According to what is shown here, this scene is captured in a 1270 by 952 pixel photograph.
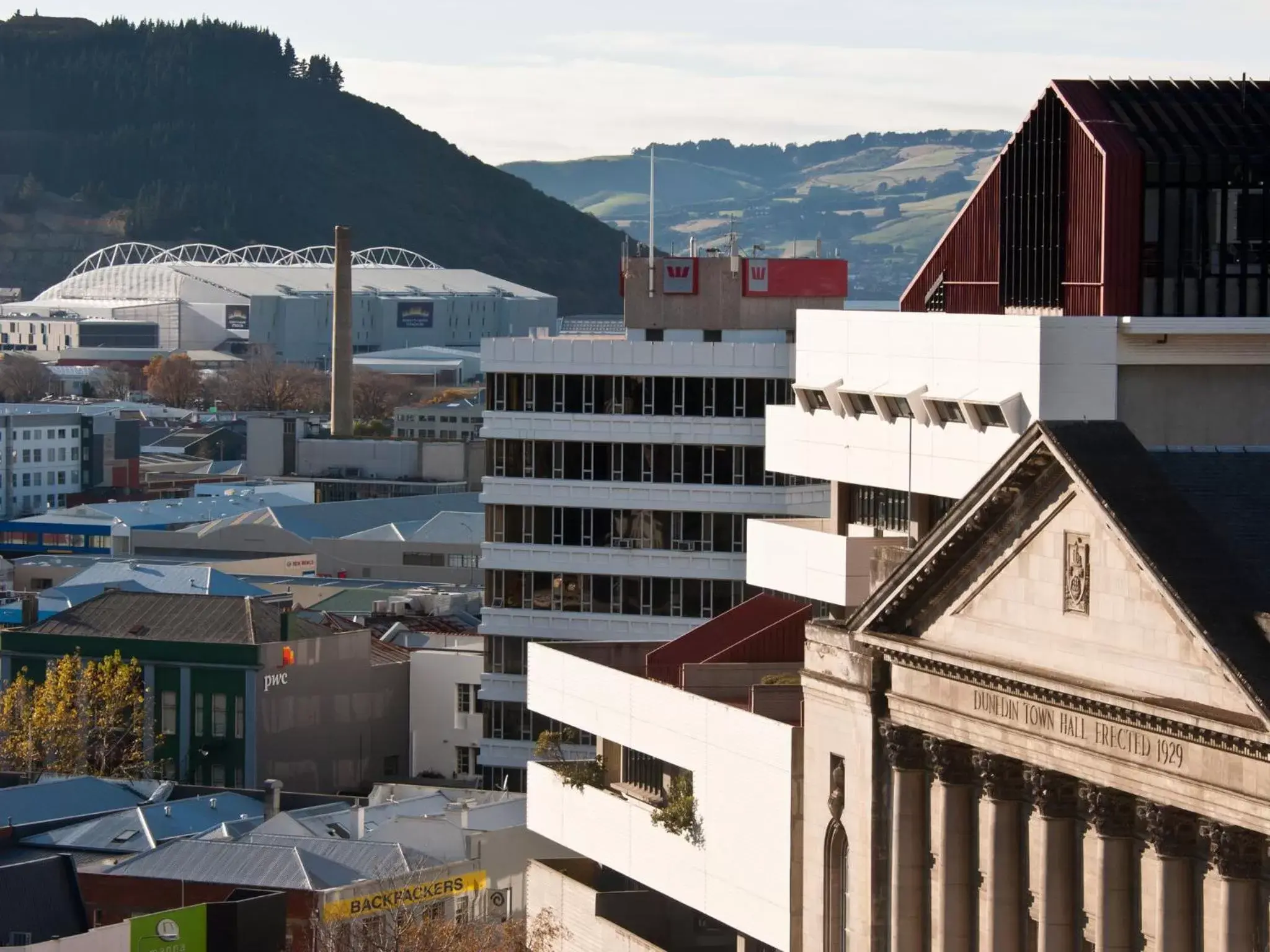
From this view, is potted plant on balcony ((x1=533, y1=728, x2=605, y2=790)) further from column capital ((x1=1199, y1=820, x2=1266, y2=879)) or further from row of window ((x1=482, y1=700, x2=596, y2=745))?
column capital ((x1=1199, y1=820, x2=1266, y2=879))

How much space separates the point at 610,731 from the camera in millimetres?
72750

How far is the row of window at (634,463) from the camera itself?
307 feet

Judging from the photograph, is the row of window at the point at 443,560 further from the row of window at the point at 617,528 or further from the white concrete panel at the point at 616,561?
the row of window at the point at 617,528

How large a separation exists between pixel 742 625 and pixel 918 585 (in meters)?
21.2

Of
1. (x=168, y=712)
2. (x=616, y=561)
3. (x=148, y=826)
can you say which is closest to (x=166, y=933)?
(x=148, y=826)

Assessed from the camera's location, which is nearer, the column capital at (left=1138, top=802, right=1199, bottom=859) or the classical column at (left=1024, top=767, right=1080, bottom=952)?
the column capital at (left=1138, top=802, right=1199, bottom=859)

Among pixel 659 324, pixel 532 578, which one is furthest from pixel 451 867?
pixel 659 324

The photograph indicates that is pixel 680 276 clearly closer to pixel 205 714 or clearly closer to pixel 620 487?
pixel 620 487

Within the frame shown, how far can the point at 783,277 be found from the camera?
10050cm

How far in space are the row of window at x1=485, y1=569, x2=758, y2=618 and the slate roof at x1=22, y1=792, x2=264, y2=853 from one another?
11055 millimetres

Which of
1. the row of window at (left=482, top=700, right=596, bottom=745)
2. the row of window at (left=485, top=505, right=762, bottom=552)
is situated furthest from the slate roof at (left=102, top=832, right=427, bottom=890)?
the row of window at (left=485, top=505, right=762, bottom=552)

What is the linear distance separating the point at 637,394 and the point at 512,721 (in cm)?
1276

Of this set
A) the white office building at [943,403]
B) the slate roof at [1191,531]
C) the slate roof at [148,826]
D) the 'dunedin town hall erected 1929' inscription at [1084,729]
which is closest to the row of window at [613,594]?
the slate roof at [148,826]

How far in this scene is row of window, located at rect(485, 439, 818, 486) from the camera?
93688mm
